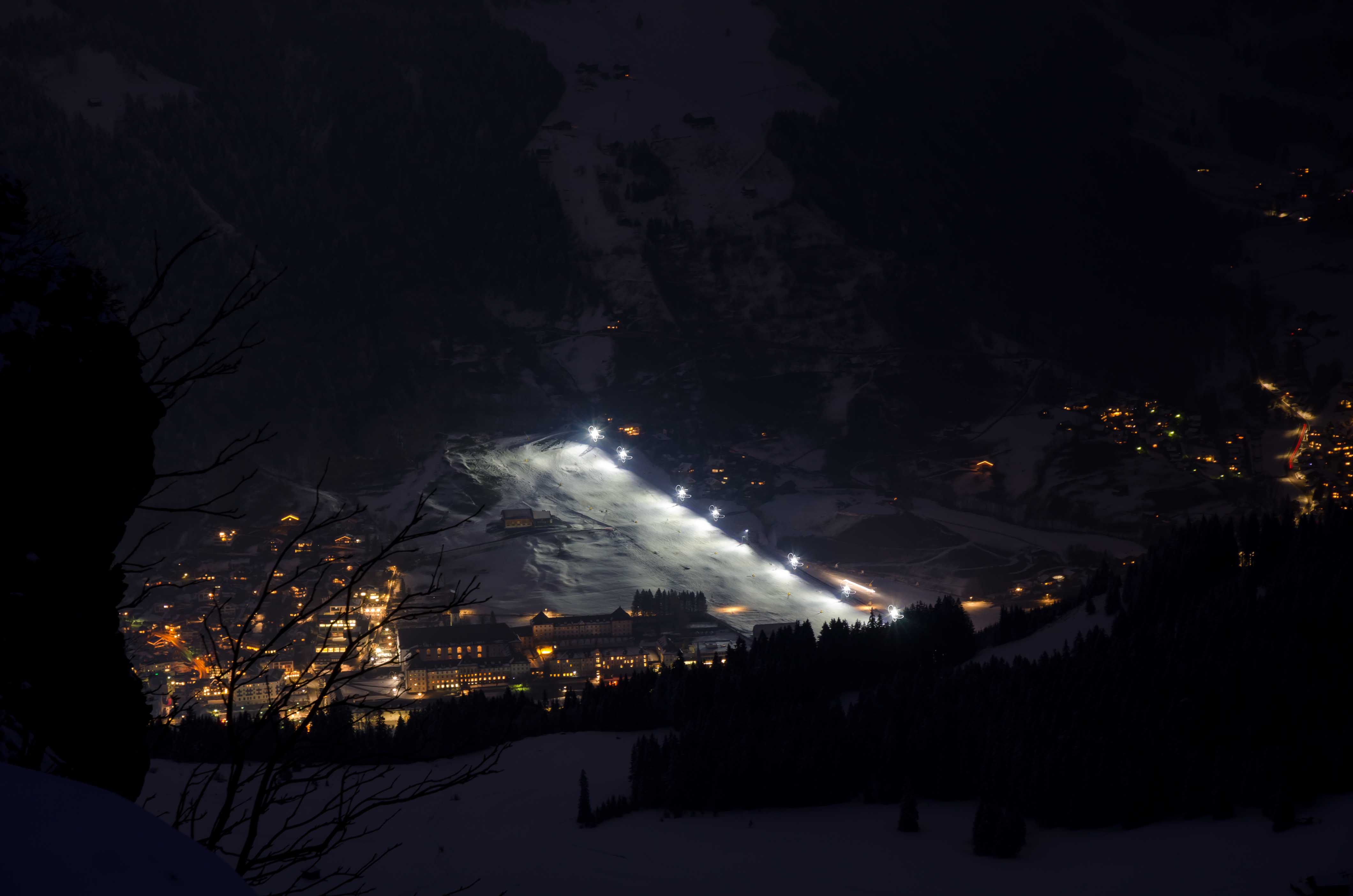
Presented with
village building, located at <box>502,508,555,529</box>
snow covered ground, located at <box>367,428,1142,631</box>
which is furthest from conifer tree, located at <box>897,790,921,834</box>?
village building, located at <box>502,508,555,529</box>

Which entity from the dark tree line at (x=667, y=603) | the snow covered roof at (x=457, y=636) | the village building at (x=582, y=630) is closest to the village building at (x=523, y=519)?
the dark tree line at (x=667, y=603)

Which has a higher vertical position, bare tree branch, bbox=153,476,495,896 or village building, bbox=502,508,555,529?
village building, bbox=502,508,555,529

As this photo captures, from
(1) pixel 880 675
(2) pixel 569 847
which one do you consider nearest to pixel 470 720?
(2) pixel 569 847

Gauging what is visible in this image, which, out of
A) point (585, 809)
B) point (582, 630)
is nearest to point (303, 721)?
point (585, 809)

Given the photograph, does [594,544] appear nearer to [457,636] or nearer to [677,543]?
[677,543]

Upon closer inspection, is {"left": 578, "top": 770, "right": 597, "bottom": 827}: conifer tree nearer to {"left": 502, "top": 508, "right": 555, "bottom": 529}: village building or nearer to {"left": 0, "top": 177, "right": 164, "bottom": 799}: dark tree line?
{"left": 0, "top": 177, "right": 164, "bottom": 799}: dark tree line

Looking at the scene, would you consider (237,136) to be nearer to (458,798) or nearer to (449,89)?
(449,89)
